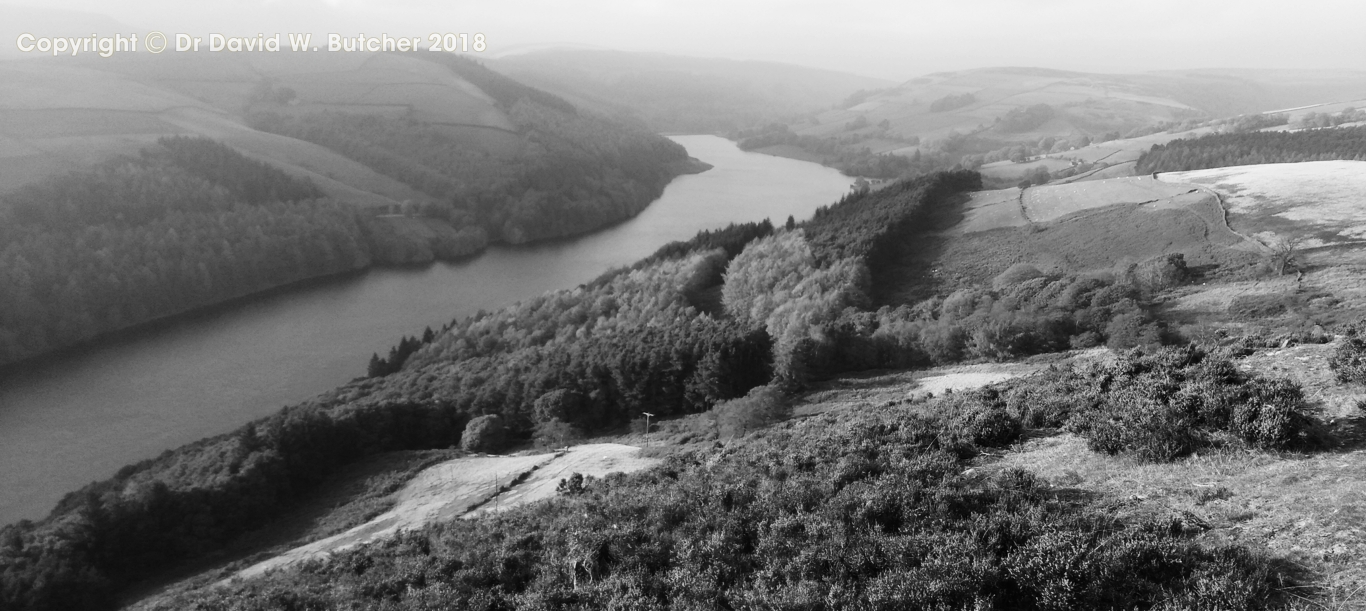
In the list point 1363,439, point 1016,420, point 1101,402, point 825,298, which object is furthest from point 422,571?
point 825,298

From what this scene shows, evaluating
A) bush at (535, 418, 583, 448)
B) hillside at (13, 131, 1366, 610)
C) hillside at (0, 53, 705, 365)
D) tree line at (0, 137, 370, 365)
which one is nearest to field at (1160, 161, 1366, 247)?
hillside at (13, 131, 1366, 610)

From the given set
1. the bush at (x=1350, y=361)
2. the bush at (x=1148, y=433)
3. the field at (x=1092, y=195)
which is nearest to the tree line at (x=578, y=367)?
the field at (x=1092, y=195)

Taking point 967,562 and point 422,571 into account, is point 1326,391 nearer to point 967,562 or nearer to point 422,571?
point 967,562

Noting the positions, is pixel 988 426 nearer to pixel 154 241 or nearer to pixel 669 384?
pixel 669 384

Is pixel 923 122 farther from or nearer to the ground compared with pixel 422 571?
farther from the ground

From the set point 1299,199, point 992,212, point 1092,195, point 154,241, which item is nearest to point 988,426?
point 1299,199

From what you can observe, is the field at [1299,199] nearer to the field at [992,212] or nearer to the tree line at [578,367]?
the field at [992,212]
